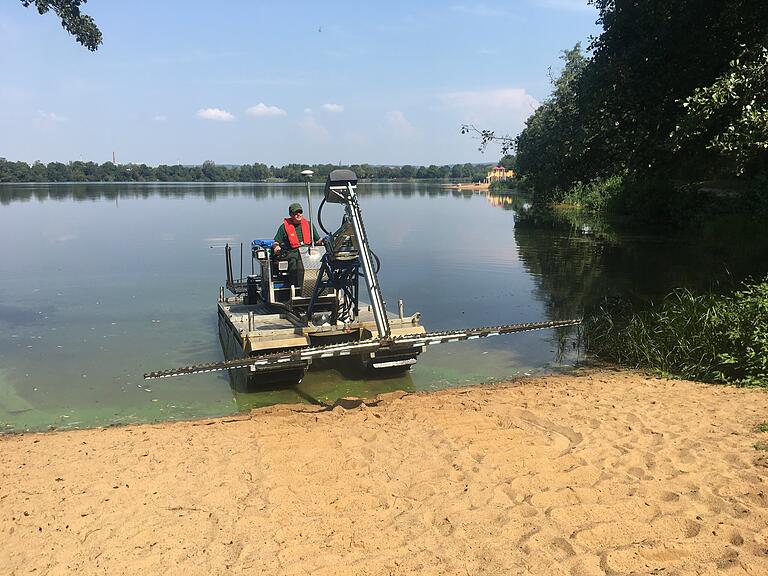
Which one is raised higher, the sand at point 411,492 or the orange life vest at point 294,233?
the orange life vest at point 294,233

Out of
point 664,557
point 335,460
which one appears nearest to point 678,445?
point 664,557

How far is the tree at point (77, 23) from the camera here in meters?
10.2

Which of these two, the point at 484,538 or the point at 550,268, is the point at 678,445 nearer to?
the point at 484,538

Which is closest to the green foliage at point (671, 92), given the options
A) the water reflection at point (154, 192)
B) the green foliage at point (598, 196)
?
the green foliage at point (598, 196)

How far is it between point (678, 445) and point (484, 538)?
243 centimetres

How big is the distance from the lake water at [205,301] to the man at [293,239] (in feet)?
5.34

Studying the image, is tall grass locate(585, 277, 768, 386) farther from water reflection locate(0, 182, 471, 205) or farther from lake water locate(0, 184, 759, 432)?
water reflection locate(0, 182, 471, 205)

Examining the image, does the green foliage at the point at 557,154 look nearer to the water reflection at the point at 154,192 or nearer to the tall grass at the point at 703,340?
the tall grass at the point at 703,340

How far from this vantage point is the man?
976cm

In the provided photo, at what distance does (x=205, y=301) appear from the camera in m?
15.5

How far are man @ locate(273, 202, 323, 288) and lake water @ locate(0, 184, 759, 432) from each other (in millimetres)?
1629

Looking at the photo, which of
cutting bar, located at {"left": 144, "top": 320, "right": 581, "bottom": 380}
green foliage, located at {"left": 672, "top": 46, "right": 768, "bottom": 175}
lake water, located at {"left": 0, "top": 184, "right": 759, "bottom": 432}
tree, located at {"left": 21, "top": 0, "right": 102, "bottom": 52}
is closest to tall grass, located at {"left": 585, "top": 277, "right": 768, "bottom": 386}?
lake water, located at {"left": 0, "top": 184, "right": 759, "bottom": 432}

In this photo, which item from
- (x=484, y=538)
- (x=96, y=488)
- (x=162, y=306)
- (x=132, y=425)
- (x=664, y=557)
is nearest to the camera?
(x=664, y=557)

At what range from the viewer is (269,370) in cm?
823
